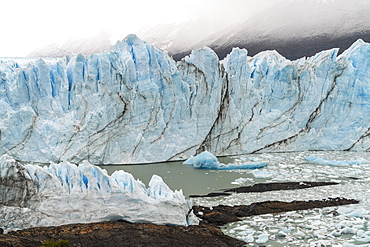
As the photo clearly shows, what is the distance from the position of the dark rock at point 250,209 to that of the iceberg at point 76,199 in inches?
20.8

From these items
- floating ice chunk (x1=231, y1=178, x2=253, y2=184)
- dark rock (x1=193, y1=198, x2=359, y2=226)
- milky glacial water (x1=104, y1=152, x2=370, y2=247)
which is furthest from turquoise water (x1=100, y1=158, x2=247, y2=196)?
dark rock (x1=193, y1=198, x2=359, y2=226)

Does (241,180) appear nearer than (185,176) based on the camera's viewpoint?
Yes

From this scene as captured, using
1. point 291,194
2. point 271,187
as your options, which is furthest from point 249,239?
point 271,187

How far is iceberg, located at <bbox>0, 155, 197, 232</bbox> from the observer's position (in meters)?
5.69

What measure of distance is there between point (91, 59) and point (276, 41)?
118 ft

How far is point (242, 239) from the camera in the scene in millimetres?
5613

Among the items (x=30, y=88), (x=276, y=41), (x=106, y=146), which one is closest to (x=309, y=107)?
(x=106, y=146)

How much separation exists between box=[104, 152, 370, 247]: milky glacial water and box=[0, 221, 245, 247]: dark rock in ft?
1.73

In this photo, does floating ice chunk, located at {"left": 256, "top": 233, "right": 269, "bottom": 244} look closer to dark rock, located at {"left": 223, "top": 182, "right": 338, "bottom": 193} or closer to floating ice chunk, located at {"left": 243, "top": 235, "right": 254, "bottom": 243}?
floating ice chunk, located at {"left": 243, "top": 235, "right": 254, "bottom": 243}

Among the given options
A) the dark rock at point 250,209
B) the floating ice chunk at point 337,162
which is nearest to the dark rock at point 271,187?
the dark rock at point 250,209

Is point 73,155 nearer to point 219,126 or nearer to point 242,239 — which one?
point 219,126

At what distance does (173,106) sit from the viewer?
13.5 meters

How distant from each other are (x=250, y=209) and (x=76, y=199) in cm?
289

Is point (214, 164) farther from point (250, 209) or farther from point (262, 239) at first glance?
point (262, 239)
